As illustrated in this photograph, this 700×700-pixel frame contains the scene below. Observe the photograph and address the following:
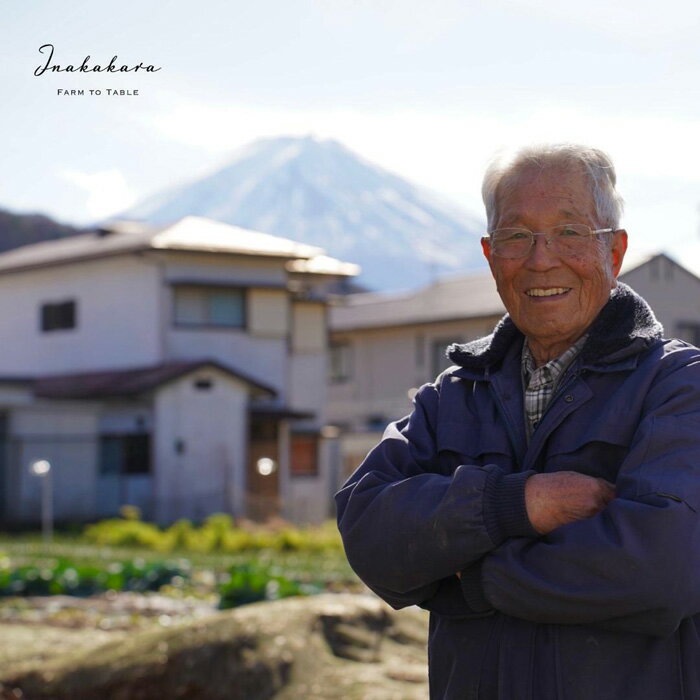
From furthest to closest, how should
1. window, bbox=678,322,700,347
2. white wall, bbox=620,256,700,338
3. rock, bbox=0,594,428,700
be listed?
window, bbox=678,322,700,347 < white wall, bbox=620,256,700,338 < rock, bbox=0,594,428,700

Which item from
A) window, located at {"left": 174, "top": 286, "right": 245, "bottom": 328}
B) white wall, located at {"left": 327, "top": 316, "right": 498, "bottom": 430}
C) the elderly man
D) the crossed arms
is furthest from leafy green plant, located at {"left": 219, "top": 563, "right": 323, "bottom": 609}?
white wall, located at {"left": 327, "top": 316, "right": 498, "bottom": 430}

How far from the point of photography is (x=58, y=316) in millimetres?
34625

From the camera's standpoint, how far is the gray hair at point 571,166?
3051 millimetres

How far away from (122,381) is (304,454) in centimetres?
567

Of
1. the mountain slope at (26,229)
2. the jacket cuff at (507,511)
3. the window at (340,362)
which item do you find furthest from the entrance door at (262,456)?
the mountain slope at (26,229)

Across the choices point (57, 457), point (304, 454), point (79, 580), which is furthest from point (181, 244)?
point (79, 580)

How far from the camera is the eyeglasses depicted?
306 centimetres

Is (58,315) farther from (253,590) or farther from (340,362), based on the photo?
(253,590)

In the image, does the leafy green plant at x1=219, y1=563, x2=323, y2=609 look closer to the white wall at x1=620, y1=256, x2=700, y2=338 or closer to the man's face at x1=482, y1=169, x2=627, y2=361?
the white wall at x1=620, y1=256, x2=700, y2=338

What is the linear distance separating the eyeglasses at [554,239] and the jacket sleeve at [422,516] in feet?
Answer: 1.38

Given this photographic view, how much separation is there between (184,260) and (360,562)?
96.0 ft

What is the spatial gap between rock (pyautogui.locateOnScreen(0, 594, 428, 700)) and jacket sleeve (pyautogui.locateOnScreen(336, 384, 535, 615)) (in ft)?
9.37

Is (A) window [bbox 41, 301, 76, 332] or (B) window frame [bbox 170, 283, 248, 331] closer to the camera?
(B) window frame [bbox 170, 283, 248, 331]

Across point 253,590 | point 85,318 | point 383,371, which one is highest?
point 85,318
